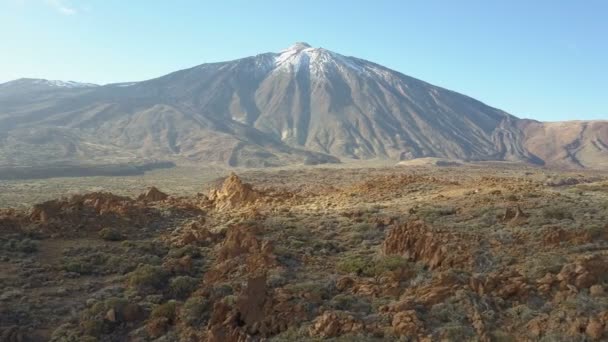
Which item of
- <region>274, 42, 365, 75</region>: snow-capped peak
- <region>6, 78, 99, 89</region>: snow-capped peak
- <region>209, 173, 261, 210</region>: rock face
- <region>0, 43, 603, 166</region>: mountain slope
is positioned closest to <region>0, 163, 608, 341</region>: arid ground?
<region>209, 173, 261, 210</region>: rock face

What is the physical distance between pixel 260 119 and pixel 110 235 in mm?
144766

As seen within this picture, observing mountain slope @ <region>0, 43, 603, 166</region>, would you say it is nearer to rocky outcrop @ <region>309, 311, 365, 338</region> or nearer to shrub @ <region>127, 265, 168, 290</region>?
shrub @ <region>127, 265, 168, 290</region>

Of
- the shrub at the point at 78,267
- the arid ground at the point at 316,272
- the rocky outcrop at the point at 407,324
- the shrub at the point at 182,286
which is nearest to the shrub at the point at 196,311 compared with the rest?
the arid ground at the point at 316,272

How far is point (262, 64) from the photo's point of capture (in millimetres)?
198750

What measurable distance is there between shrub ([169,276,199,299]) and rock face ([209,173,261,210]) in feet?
34.4

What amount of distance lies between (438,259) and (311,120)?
148 meters

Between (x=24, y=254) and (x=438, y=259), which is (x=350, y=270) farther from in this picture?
(x=24, y=254)

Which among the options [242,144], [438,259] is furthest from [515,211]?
[242,144]

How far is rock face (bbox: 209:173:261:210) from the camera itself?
2366cm

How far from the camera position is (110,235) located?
1698 cm

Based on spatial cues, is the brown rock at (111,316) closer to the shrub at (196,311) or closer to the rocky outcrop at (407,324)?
the shrub at (196,311)

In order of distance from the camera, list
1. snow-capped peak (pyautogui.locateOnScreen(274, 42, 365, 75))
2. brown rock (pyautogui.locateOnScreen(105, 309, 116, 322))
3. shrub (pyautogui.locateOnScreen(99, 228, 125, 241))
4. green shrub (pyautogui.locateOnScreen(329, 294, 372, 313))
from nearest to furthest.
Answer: green shrub (pyautogui.locateOnScreen(329, 294, 372, 313))
brown rock (pyautogui.locateOnScreen(105, 309, 116, 322))
shrub (pyautogui.locateOnScreen(99, 228, 125, 241))
snow-capped peak (pyautogui.locateOnScreen(274, 42, 365, 75))

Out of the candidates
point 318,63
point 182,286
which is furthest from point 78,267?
point 318,63

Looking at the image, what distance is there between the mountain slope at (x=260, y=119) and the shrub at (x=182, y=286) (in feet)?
239
